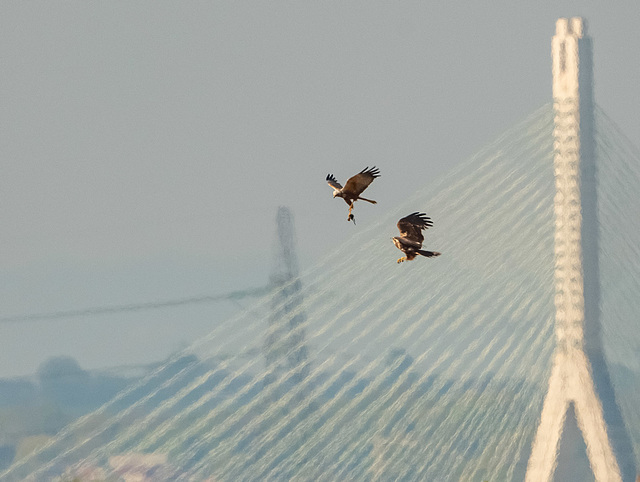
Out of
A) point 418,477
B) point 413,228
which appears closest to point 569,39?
point 418,477

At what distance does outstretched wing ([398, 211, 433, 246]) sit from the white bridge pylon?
1984 centimetres

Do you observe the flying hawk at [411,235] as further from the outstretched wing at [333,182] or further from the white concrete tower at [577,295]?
the white concrete tower at [577,295]

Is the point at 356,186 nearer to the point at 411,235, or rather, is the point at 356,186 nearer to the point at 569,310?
the point at 411,235

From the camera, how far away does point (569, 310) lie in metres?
45.8

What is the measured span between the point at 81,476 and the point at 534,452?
15.9 m

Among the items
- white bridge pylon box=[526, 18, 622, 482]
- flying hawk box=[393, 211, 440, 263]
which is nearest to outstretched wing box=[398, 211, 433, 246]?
flying hawk box=[393, 211, 440, 263]

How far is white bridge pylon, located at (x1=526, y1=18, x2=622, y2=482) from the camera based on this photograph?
44.2 meters

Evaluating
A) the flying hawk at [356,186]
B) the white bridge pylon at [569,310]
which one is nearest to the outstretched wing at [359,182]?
the flying hawk at [356,186]

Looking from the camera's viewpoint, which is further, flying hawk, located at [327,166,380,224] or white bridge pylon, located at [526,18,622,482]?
white bridge pylon, located at [526,18,622,482]

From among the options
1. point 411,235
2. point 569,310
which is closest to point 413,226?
point 411,235

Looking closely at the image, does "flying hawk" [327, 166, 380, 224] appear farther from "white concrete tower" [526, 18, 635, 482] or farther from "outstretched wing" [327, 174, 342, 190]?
"white concrete tower" [526, 18, 635, 482]

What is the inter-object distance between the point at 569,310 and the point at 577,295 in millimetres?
378

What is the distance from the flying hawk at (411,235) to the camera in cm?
2384

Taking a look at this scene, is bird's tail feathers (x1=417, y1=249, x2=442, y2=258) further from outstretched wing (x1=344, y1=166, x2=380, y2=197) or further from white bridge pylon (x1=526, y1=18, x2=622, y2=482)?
white bridge pylon (x1=526, y1=18, x2=622, y2=482)
